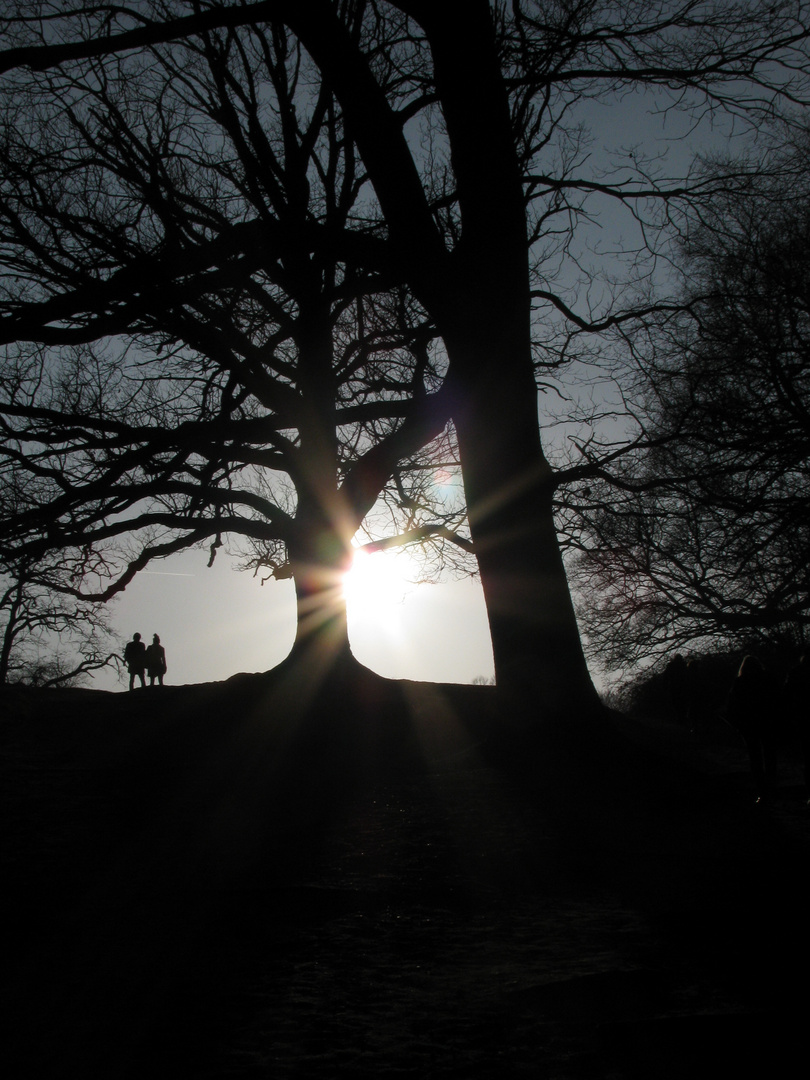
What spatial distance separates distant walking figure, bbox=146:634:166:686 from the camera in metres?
20.4

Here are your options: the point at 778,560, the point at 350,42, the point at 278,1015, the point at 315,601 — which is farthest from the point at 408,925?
the point at 778,560

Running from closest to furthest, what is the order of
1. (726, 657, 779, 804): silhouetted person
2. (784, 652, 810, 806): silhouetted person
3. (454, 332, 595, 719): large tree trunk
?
(454, 332, 595, 719): large tree trunk, (784, 652, 810, 806): silhouetted person, (726, 657, 779, 804): silhouetted person

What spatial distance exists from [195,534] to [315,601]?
2.61m

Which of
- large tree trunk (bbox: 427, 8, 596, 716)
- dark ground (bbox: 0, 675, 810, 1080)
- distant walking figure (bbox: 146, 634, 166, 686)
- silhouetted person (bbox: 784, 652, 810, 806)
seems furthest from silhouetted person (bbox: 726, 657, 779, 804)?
distant walking figure (bbox: 146, 634, 166, 686)

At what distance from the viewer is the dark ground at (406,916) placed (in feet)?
9.68

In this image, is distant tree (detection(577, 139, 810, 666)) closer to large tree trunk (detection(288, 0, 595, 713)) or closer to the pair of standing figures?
large tree trunk (detection(288, 0, 595, 713))

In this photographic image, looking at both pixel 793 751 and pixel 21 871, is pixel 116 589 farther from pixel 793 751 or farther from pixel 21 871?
pixel 793 751

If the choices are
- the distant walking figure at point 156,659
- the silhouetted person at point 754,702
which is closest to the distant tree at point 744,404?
the silhouetted person at point 754,702

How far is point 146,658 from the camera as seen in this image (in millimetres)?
20547

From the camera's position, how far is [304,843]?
5852 mm

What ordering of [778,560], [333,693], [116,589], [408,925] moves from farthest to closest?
[778,560] → [116,589] → [333,693] → [408,925]

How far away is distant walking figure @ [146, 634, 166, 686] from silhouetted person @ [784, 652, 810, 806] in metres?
→ 15.6

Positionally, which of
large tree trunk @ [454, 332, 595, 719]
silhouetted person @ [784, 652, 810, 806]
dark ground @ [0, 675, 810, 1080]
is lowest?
dark ground @ [0, 675, 810, 1080]

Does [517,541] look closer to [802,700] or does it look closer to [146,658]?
[802,700]
